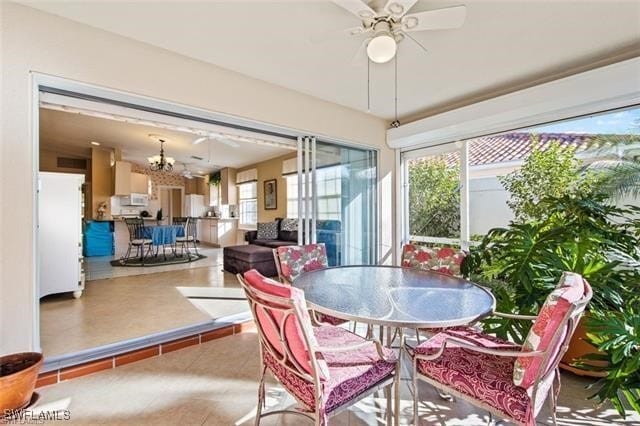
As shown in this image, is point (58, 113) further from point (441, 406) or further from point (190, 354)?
point (441, 406)

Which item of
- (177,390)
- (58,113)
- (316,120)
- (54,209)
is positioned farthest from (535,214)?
(58,113)

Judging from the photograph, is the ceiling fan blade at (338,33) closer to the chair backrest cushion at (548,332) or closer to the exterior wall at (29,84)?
the exterior wall at (29,84)

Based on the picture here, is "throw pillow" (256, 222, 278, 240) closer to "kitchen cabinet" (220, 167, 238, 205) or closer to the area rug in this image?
the area rug

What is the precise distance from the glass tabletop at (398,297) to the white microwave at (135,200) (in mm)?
→ 7355

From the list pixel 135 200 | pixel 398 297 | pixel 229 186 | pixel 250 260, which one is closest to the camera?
pixel 398 297

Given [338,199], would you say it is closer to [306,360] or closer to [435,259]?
[435,259]

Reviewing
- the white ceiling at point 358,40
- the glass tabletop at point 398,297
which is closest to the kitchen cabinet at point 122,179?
the white ceiling at point 358,40

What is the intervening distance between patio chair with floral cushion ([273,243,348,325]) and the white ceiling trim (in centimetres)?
217

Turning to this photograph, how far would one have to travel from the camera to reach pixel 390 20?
1.76 metres

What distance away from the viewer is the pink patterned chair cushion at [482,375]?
1166mm

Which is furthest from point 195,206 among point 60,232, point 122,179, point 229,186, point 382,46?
point 382,46

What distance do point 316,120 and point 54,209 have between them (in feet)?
11.1

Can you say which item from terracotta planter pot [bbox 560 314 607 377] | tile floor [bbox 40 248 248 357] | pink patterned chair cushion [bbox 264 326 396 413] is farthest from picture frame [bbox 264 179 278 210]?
terracotta planter pot [bbox 560 314 607 377]

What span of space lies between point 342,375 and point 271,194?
20.6ft
